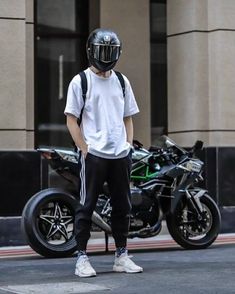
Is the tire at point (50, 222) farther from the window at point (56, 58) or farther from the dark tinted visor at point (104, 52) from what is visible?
the window at point (56, 58)

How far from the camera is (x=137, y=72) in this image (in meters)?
12.8

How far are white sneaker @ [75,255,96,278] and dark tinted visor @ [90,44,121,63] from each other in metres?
1.69

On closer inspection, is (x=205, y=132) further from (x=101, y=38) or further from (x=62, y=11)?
(x=101, y=38)

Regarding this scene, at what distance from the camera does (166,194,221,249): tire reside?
30.1 ft

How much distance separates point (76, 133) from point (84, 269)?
3.75ft

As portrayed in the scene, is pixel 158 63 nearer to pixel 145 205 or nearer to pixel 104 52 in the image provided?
pixel 145 205

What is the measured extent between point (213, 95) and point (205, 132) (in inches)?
21.5

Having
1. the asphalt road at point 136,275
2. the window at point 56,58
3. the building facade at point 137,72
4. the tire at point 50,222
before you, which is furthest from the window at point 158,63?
the tire at point 50,222

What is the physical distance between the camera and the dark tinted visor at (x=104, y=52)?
22.6 feet

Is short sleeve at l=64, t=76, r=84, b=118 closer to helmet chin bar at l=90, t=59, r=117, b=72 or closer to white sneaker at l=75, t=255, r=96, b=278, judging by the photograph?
helmet chin bar at l=90, t=59, r=117, b=72

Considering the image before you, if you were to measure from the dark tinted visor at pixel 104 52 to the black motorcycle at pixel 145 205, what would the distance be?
196 centimetres

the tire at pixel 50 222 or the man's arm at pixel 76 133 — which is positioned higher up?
the man's arm at pixel 76 133

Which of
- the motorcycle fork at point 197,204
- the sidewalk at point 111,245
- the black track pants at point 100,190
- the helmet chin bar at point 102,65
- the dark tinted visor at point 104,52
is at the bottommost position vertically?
the sidewalk at point 111,245

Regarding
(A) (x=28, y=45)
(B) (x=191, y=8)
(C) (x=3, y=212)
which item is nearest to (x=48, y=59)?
(A) (x=28, y=45)
